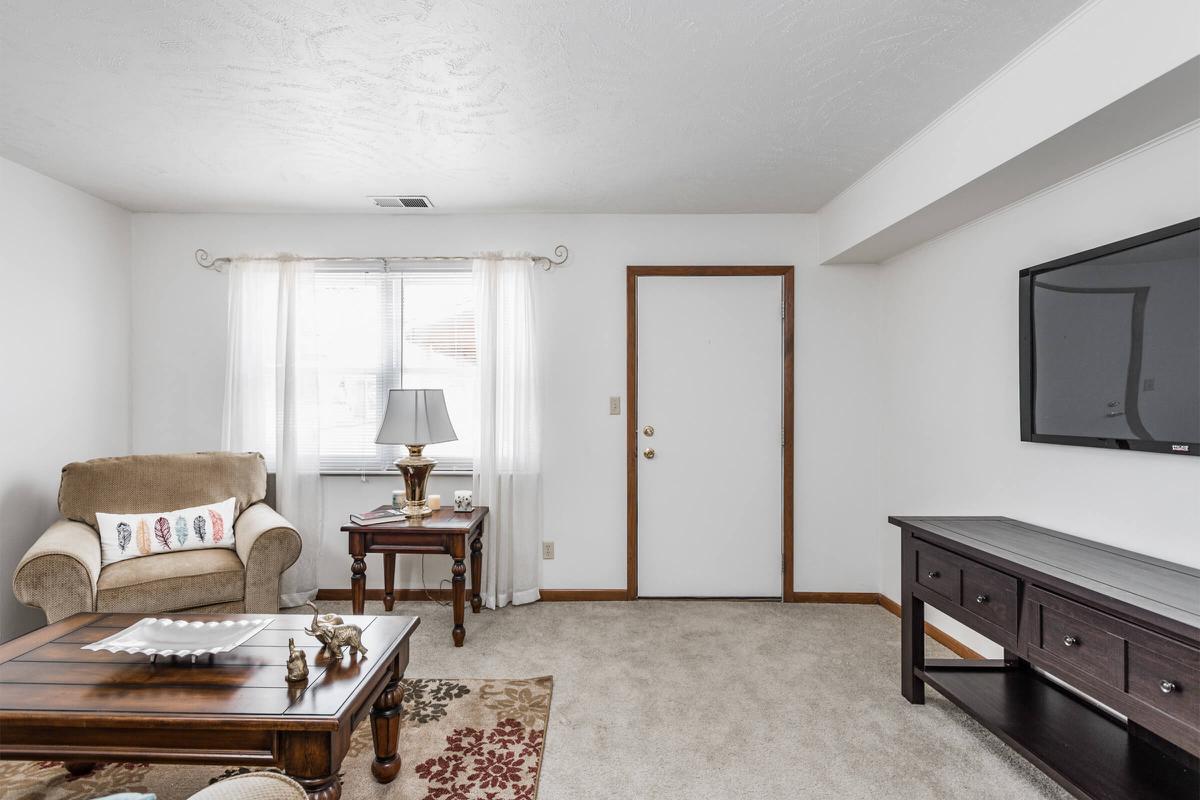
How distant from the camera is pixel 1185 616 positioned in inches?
56.3

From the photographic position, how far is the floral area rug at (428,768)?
1905 mm

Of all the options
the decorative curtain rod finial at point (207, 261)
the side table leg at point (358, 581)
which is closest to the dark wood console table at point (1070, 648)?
the side table leg at point (358, 581)

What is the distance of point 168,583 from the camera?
8.64ft

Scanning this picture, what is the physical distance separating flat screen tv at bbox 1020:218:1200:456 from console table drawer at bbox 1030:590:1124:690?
0.60m

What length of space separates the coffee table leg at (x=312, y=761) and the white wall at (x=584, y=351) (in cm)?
224

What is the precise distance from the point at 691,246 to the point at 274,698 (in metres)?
3.14

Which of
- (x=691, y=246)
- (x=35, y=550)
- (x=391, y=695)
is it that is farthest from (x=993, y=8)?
(x=35, y=550)

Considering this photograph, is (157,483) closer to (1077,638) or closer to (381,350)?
(381,350)

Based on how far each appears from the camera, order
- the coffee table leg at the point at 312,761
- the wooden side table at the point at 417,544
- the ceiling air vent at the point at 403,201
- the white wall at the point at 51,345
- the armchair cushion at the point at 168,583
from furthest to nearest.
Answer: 1. the ceiling air vent at the point at 403,201
2. the wooden side table at the point at 417,544
3. the white wall at the point at 51,345
4. the armchair cushion at the point at 168,583
5. the coffee table leg at the point at 312,761

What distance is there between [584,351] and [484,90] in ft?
5.84

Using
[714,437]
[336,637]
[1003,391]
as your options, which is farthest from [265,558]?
[1003,391]

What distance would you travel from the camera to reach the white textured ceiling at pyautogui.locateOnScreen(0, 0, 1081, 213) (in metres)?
1.81

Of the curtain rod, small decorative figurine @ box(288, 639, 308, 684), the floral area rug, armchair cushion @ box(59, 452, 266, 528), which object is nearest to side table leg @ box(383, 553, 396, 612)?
armchair cushion @ box(59, 452, 266, 528)

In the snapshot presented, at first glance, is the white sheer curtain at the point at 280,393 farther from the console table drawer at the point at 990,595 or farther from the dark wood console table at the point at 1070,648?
the console table drawer at the point at 990,595
